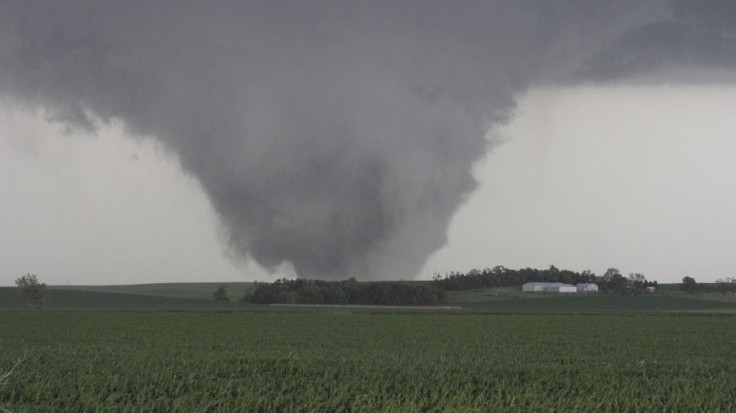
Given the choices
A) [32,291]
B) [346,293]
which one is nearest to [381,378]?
[32,291]

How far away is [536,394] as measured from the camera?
20797 millimetres

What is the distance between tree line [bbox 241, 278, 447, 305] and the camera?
151 metres

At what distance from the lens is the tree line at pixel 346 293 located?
151250mm

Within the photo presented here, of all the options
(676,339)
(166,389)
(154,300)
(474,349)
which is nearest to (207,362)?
(166,389)

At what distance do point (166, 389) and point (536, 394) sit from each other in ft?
32.3

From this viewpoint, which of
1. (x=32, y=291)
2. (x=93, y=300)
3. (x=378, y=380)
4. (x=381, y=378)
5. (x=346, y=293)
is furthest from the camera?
(x=93, y=300)

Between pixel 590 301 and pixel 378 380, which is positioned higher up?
pixel 590 301

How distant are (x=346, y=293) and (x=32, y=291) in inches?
2343

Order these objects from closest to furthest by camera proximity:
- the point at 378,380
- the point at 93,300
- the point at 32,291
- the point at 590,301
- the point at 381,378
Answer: the point at 378,380, the point at 381,378, the point at 32,291, the point at 590,301, the point at 93,300

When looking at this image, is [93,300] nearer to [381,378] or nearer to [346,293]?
[346,293]

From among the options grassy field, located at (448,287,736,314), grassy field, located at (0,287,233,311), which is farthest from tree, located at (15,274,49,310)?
grassy field, located at (448,287,736,314)

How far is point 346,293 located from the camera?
505 ft

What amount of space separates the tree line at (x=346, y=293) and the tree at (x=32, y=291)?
45.8 m

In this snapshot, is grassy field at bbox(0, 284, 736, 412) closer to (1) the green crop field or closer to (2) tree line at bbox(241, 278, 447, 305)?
(1) the green crop field
